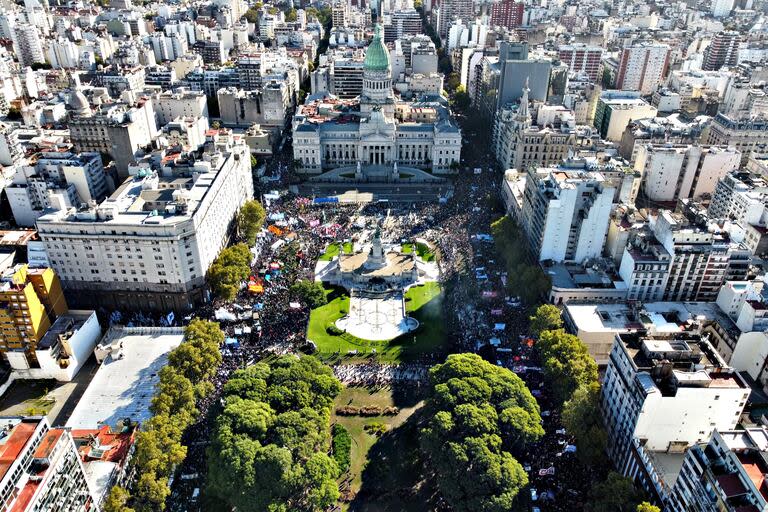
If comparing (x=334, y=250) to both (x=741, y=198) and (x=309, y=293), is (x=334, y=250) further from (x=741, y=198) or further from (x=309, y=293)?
(x=741, y=198)

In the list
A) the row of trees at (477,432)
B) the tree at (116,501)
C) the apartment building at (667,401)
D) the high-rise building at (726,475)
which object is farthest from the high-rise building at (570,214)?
the tree at (116,501)

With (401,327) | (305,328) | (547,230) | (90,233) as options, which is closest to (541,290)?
(547,230)

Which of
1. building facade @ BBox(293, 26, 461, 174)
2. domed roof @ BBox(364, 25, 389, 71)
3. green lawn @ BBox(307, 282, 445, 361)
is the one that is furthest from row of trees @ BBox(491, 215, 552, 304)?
domed roof @ BBox(364, 25, 389, 71)

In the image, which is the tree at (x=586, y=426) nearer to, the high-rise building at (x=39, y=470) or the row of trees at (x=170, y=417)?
the row of trees at (x=170, y=417)

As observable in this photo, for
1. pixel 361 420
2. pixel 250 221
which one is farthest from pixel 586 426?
pixel 250 221

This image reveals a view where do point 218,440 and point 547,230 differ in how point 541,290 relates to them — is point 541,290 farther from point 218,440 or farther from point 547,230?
point 218,440

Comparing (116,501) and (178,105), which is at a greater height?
(178,105)

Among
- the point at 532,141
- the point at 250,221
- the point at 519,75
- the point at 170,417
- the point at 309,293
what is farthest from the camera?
the point at 519,75
